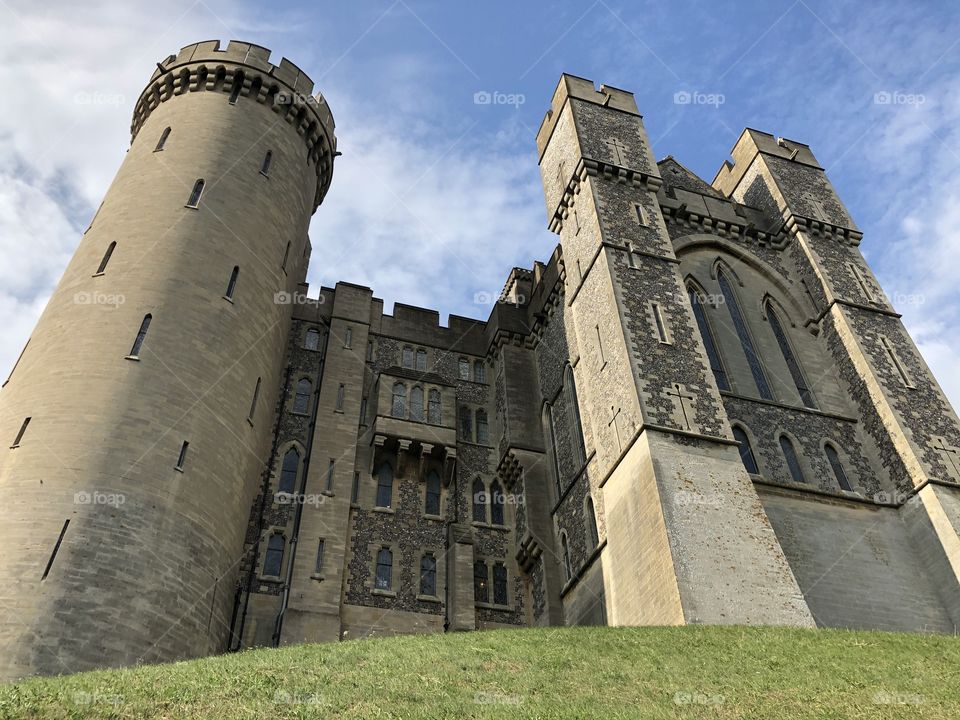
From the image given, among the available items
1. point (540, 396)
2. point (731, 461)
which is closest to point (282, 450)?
point (540, 396)

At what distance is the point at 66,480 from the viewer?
1534cm

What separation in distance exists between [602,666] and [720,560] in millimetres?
4688

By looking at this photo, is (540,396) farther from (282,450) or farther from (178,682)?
(178,682)

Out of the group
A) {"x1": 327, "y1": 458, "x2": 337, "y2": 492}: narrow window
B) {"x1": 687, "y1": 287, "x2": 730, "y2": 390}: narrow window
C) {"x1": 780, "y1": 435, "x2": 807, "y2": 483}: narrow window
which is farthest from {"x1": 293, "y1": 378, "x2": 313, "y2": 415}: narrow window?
{"x1": 780, "y1": 435, "x2": 807, "y2": 483}: narrow window

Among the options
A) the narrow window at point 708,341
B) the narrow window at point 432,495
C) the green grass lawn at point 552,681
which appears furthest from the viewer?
the narrow window at point 432,495

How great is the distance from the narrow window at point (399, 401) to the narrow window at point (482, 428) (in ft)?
7.97

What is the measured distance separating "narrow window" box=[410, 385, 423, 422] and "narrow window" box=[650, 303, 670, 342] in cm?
778

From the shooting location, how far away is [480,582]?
20.9m

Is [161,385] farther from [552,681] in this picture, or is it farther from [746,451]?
[746,451]

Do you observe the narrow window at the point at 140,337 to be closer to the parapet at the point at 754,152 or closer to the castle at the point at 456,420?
the castle at the point at 456,420

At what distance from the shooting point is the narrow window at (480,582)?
20500 mm

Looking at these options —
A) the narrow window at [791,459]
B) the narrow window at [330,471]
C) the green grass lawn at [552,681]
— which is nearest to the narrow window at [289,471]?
the narrow window at [330,471]

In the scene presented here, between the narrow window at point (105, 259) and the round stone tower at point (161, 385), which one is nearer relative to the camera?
the round stone tower at point (161, 385)

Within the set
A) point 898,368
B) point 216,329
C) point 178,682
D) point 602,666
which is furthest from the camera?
point 898,368
